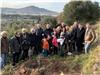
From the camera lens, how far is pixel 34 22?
40.8 ft

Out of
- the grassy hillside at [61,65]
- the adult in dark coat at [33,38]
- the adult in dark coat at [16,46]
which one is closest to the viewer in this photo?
the adult in dark coat at [16,46]

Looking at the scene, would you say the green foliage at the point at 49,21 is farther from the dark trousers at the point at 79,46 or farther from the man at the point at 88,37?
the man at the point at 88,37

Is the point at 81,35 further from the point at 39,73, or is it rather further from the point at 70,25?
the point at 39,73

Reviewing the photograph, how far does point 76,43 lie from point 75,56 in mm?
392

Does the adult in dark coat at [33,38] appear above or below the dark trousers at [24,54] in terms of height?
above

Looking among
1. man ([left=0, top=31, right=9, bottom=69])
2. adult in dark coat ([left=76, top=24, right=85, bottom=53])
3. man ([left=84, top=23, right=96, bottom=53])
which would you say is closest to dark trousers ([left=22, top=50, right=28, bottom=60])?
man ([left=0, top=31, right=9, bottom=69])

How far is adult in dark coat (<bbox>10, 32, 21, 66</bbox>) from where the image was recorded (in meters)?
11.8

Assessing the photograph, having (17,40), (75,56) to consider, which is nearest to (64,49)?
(75,56)

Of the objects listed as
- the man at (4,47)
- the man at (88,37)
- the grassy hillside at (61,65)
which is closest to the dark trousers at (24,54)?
the grassy hillside at (61,65)

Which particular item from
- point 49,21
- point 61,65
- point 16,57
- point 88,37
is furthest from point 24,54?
point 88,37

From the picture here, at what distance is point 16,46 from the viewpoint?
11938 mm

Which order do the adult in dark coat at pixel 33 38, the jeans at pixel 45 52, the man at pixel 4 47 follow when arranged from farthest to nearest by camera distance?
the jeans at pixel 45 52, the adult in dark coat at pixel 33 38, the man at pixel 4 47

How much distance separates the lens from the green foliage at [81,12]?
12547 mm

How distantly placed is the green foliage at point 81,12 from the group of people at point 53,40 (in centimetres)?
29
